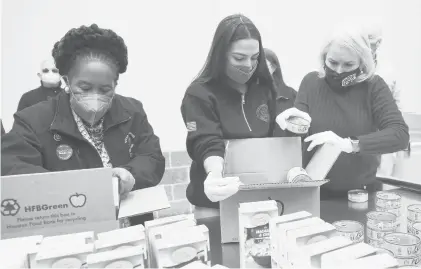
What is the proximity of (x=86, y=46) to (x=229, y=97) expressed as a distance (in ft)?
2.26

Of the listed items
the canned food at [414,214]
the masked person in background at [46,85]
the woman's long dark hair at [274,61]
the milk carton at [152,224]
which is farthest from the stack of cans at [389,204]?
the masked person in background at [46,85]

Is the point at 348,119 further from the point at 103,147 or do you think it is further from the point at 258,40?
the point at 103,147

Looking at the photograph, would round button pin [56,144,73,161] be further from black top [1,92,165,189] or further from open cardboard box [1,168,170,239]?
open cardboard box [1,168,170,239]

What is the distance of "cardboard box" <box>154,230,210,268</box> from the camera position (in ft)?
2.95

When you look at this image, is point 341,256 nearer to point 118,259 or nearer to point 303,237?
point 303,237

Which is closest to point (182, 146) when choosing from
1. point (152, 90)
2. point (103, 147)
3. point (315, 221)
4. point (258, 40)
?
point (152, 90)

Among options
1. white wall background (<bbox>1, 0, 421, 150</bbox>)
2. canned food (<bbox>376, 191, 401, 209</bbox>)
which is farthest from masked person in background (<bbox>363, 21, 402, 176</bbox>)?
canned food (<bbox>376, 191, 401, 209</bbox>)

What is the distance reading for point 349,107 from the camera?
73.7 inches

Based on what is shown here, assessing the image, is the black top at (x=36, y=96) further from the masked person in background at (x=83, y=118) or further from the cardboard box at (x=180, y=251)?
the cardboard box at (x=180, y=251)

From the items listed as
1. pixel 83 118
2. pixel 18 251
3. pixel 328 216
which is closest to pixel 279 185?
→ pixel 328 216

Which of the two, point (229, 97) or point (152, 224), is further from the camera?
point (229, 97)

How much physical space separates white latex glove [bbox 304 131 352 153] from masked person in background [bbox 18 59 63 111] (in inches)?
54.6

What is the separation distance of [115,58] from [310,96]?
101 cm

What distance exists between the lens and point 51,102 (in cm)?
170
